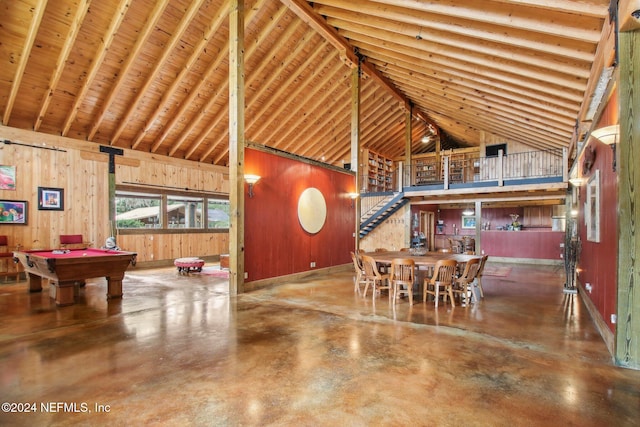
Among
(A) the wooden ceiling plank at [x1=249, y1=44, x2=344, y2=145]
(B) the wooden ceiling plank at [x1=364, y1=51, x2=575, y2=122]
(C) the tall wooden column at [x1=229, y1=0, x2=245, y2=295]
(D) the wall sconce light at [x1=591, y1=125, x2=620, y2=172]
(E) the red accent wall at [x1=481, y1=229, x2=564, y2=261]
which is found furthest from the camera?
(E) the red accent wall at [x1=481, y1=229, x2=564, y2=261]

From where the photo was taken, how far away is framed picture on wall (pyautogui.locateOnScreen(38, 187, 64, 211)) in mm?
7594

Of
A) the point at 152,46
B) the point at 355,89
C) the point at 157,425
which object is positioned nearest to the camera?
the point at 157,425

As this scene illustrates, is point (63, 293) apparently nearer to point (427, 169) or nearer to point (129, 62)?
point (129, 62)

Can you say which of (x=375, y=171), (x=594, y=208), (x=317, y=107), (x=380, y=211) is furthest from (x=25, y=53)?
(x=375, y=171)

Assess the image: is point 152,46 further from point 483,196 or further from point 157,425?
point 483,196

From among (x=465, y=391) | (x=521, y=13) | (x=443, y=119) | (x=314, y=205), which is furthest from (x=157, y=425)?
(x=443, y=119)

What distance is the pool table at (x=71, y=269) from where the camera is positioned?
4664mm

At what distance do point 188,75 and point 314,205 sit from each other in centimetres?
436

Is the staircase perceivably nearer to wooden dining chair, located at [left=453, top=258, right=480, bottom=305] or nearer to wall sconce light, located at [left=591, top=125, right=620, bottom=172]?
wooden dining chair, located at [left=453, top=258, right=480, bottom=305]

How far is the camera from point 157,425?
201 cm

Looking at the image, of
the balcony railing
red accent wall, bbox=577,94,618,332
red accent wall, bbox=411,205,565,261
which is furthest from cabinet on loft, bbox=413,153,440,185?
red accent wall, bbox=577,94,618,332

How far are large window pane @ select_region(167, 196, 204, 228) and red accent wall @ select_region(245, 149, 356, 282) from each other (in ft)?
16.5

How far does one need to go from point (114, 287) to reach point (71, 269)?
833mm

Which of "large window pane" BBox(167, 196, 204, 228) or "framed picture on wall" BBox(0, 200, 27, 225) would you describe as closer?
"framed picture on wall" BBox(0, 200, 27, 225)
